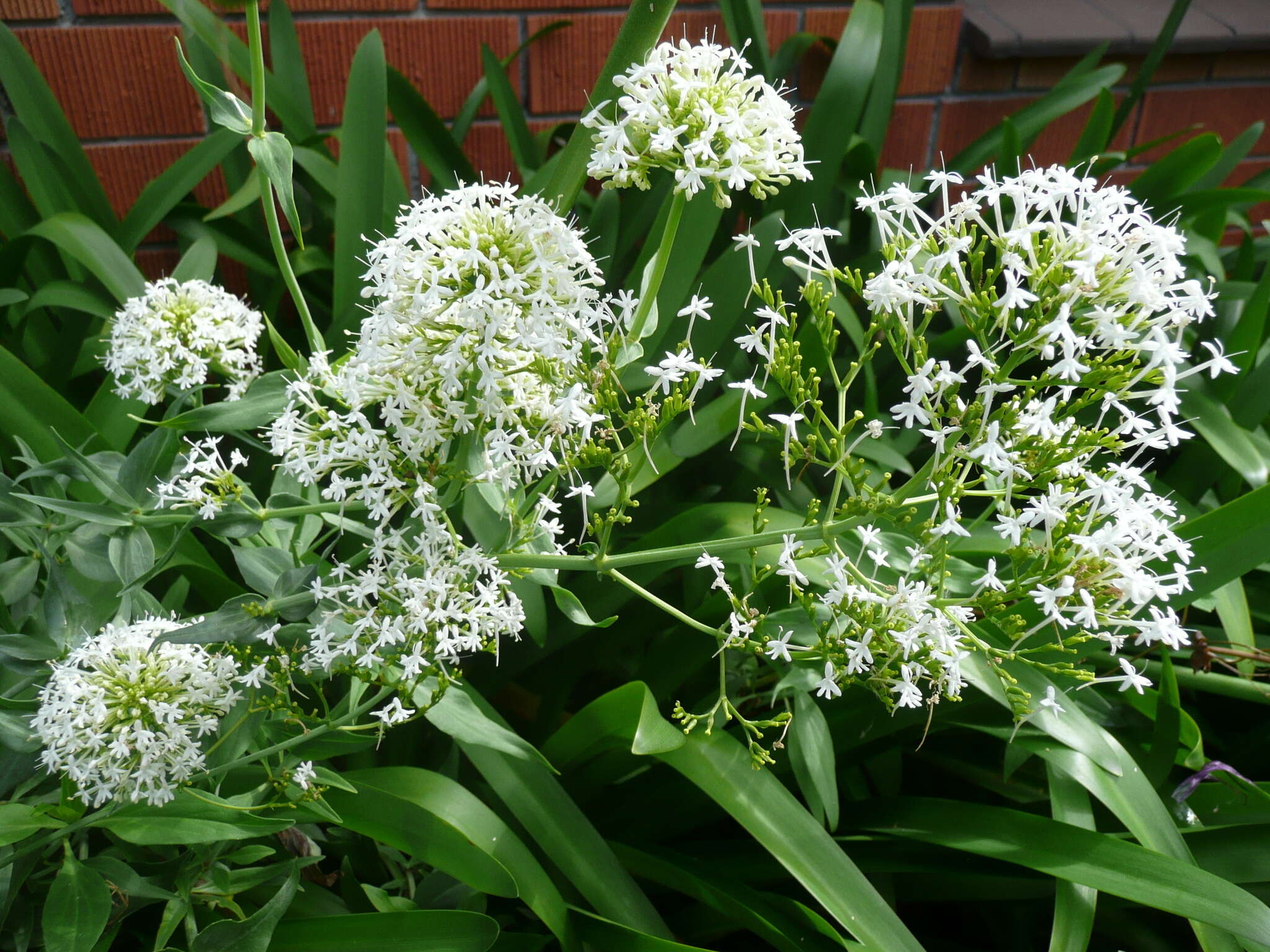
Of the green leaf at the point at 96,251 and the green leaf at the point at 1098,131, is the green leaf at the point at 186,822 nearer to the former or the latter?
the green leaf at the point at 96,251

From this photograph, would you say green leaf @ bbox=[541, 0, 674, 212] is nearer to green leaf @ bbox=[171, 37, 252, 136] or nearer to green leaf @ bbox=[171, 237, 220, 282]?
green leaf @ bbox=[171, 37, 252, 136]

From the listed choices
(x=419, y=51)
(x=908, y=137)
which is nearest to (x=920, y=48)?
(x=908, y=137)

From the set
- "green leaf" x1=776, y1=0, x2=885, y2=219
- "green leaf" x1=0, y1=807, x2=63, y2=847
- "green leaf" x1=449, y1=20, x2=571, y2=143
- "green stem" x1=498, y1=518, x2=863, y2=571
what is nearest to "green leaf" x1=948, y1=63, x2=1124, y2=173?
"green leaf" x1=776, y1=0, x2=885, y2=219

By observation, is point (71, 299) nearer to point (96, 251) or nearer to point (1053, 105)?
point (96, 251)

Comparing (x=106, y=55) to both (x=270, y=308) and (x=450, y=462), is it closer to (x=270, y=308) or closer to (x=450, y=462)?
(x=270, y=308)

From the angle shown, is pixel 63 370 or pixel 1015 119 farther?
pixel 1015 119

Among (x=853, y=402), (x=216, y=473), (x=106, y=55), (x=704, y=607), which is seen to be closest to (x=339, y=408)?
(x=216, y=473)
